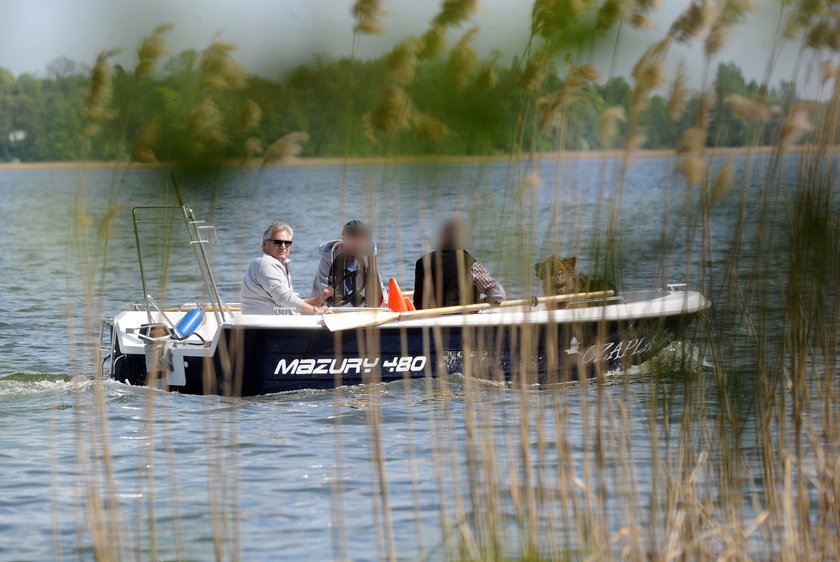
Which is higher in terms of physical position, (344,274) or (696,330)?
(696,330)

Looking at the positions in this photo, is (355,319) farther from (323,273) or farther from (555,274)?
(555,274)

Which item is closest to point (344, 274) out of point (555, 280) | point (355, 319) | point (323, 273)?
point (323, 273)

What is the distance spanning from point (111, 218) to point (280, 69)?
3.74ft

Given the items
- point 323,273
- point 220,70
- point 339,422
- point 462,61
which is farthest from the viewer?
point 323,273

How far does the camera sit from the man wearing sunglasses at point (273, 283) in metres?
8.36

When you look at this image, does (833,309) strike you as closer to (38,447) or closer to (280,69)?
(280,69)

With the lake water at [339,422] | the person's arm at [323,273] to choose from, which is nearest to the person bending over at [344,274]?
the person's arm at [323,273]

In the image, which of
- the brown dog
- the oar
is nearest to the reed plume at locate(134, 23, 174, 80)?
the brown dog

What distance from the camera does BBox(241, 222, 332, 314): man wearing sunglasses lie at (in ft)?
27.4

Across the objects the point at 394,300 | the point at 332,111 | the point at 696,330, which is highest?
the point at 332,111

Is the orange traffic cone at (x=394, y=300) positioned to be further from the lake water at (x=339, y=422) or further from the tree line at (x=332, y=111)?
the tree line at (x=332, y=111)

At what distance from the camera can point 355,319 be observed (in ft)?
23.9

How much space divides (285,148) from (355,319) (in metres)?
4.45

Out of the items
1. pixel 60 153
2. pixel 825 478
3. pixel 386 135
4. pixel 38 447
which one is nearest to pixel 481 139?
pixel 386 135
